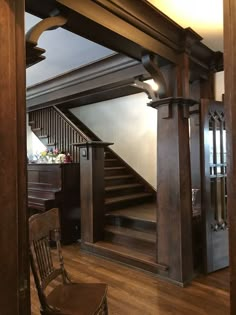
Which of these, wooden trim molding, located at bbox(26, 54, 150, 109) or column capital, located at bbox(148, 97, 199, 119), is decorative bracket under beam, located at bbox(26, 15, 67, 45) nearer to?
column capital, located at bbox(148, 97, 199, 119)

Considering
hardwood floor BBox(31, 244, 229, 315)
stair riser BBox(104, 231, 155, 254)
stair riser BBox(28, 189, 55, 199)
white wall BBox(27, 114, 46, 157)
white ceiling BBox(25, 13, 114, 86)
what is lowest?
hardwood floor BBox(31, 244, 229, 315)

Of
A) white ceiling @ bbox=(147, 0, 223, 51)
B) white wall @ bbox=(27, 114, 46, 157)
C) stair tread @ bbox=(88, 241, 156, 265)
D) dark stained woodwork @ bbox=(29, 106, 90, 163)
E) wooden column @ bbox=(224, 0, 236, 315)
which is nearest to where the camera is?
wooden column @ bbox=(224, 0, 236, 315)

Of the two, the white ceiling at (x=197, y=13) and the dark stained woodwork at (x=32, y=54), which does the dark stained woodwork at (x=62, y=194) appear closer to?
the white ceiling at (x=197, y=13)

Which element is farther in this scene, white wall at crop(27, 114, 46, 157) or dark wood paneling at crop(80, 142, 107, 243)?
white wall at crop(27, 114, 46, 157)

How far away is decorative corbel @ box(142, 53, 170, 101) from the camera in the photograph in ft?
8.60

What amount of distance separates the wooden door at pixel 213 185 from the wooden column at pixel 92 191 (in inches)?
57.6

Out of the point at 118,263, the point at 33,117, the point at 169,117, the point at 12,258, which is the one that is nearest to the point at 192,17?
the point at 169,117

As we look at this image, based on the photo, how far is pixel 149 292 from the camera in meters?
2.70

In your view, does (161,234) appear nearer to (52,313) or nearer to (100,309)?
(100,309)

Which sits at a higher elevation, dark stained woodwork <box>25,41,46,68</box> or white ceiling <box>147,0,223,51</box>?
white ceiling <box>147,0,223,51</box>

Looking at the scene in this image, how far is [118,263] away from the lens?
3.42 m

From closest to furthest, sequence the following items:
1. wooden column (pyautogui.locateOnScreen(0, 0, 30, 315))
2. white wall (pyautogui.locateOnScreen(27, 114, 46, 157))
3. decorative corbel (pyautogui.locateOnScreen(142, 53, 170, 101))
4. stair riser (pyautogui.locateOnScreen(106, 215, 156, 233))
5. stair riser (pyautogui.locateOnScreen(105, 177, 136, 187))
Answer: wooden column (pyautogui.locateOnScreen(0, 0, 30, 315)) < decorative corbel (pyautogui.locateOnScreen(142, 53, 170, 101)) < stair riser (pyautogui.locateOnScreen(106, 215, 156, 233)) < stair riser (pyautogui.locateOnScreen(105, 177, 136, 187)) < white wall (pyautogui.locateOnScreen(27, 114, 46, 157))

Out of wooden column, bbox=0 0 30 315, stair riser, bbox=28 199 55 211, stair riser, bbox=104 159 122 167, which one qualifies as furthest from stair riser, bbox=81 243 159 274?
wooden column, bbox=0 0 30 315

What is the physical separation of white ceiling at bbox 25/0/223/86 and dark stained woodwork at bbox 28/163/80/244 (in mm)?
1453
